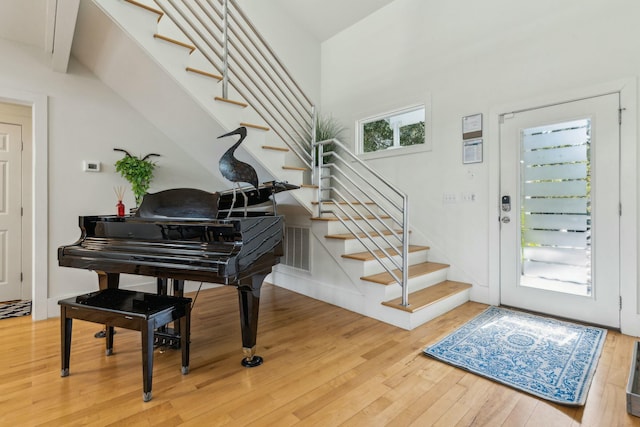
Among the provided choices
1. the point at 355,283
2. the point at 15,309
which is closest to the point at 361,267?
the point at 355,283

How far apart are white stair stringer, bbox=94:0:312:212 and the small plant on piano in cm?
45

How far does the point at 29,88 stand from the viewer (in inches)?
105

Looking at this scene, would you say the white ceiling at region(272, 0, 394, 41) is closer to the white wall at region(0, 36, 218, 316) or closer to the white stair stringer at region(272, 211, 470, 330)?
the white wall at region(0, 36, 218, 316)

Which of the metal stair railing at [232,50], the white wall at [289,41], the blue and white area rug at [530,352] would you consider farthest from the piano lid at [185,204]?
the white wall at [289,41]

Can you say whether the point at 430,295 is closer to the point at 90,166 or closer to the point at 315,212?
the point at 315,212

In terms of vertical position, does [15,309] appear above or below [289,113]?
below

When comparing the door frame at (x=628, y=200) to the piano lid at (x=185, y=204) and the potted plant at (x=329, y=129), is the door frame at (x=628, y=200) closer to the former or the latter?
the piano lid at (x=185, y=204)

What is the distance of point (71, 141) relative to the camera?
2863 millimetres

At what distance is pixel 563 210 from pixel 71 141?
449 cm

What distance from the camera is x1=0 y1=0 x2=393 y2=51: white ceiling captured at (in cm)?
232

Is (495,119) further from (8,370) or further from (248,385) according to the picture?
(8,370)

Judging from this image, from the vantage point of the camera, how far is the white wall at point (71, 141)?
2689mm

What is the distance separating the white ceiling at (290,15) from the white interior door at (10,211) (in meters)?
1.16

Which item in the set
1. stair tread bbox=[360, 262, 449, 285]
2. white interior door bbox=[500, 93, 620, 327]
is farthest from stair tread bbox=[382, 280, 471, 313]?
white interior door bbox=[500, 93, 620, 327]
